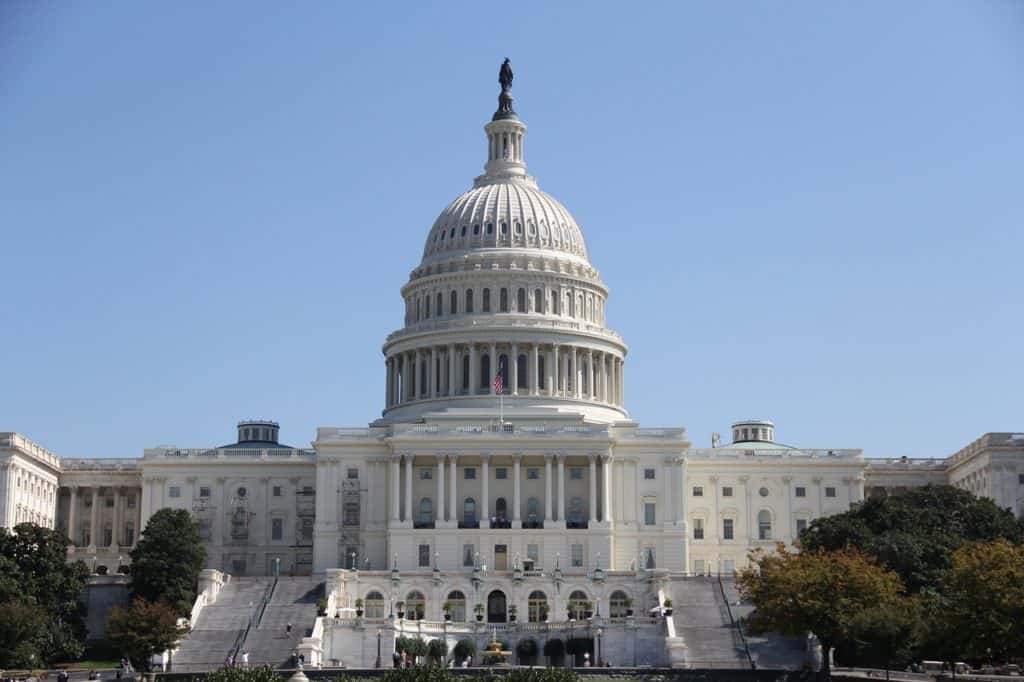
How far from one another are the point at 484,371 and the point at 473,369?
1.20 m

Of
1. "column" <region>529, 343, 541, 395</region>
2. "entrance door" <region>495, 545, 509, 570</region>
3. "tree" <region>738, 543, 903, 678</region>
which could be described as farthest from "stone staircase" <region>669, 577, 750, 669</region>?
"column" <region>529, 343, 541, 395</region>

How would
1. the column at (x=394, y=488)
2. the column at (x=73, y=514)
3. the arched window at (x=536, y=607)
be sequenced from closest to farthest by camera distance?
the arched window at (x=536, y=607), the column at (x=394, y=488), the column at (x=73, y=514)

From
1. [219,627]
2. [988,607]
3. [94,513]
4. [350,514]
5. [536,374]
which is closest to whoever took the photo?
[988,607]

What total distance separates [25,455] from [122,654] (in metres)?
42.3

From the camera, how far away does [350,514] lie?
544 feet

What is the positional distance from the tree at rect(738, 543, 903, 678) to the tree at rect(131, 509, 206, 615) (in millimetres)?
42954

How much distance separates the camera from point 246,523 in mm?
173500

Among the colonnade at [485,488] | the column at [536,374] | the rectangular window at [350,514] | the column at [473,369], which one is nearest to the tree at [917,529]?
the colonnade at [485,488]

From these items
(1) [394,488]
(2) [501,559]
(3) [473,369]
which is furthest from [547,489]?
(3) [473,369]

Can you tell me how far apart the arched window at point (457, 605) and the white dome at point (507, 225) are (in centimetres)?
4307

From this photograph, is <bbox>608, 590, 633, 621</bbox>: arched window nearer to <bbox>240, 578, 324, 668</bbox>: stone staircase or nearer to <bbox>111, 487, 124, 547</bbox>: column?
<bbox>240, 578, 324, 668</bbox>: stone staircase

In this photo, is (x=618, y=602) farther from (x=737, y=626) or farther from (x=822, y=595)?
(x=822, y=595)

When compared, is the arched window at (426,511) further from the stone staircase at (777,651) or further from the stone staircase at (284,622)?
the stone staircase at (777,651)

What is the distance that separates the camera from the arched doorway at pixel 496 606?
14738 centimetres
